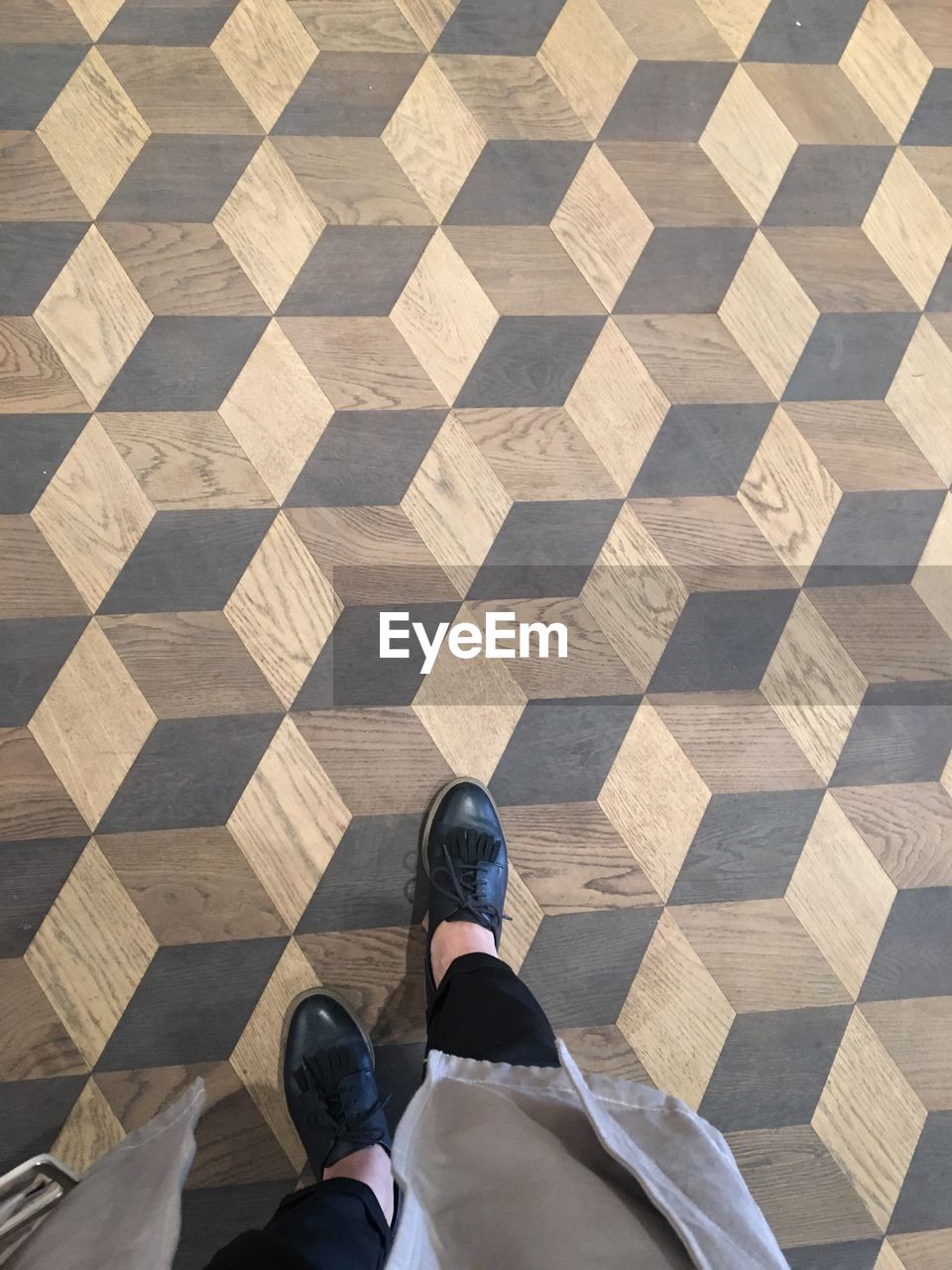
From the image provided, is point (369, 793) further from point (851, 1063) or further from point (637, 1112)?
point (851, 1063)

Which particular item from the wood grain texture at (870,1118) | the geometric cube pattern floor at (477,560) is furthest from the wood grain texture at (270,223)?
the wood grain texture at (870,1118)

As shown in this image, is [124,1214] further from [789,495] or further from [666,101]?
[666,101]

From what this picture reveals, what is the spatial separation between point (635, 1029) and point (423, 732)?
515 millimetres

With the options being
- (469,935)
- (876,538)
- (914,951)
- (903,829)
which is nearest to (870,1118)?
(914,951)

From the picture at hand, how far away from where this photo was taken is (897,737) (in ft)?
4.99

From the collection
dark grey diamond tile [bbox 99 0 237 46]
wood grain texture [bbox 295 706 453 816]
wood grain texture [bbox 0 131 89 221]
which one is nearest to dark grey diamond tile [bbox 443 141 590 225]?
dark grey diamond tile [bbox 99 0 237 46]

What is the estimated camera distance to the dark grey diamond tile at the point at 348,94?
59.9 inches

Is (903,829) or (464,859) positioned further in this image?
(903,829)

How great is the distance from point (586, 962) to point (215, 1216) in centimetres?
Result: 59

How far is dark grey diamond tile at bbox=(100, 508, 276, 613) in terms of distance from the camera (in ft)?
4.59

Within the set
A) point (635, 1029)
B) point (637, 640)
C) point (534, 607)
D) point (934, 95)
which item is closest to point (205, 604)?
point (534, 607)

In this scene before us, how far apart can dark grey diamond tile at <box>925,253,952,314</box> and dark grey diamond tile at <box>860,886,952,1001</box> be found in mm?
926

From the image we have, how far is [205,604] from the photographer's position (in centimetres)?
141
